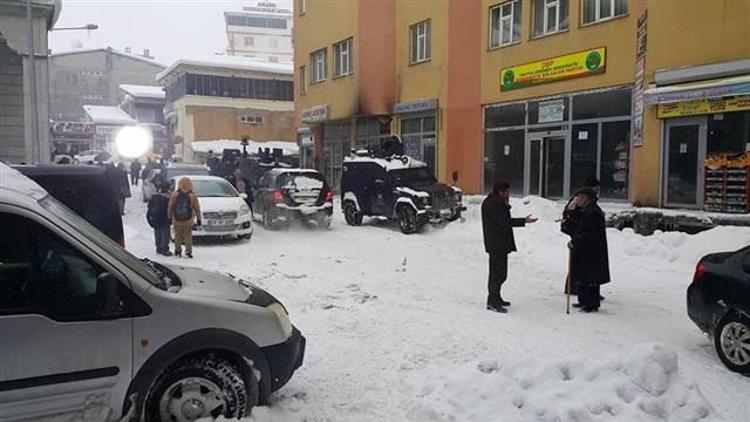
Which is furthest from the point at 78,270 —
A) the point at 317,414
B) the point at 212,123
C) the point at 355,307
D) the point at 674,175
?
the point at 212,123

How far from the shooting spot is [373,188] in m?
17.0

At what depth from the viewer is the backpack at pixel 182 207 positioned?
38.2 ft

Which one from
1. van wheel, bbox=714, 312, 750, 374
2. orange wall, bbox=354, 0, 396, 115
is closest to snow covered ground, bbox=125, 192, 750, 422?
van wheel, bbox=714, 312, 750, 374

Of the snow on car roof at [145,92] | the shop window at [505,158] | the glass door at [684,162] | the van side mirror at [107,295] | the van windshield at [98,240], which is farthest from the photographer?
the snow on car roof at [145,92]

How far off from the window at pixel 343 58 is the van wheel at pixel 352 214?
11.6 metres

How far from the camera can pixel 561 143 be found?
18.4 m

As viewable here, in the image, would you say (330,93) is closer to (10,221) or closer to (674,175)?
(674,175)

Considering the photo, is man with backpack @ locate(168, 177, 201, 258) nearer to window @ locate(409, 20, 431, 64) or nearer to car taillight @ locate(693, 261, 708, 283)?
car taillight @ locate(693, 261, 708, 283)

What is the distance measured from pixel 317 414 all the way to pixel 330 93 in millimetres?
26259

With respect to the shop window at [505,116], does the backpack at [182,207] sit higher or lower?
lower

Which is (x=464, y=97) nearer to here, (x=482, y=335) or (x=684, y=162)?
(x=684, y=162)

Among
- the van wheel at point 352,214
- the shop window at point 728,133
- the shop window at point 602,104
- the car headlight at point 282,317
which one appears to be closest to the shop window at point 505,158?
the shop window at point 602,104

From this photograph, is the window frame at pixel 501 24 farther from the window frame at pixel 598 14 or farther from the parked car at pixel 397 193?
the parked car at pixel 397 193

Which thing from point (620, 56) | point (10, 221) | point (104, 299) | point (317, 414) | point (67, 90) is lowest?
point (317, 414)
